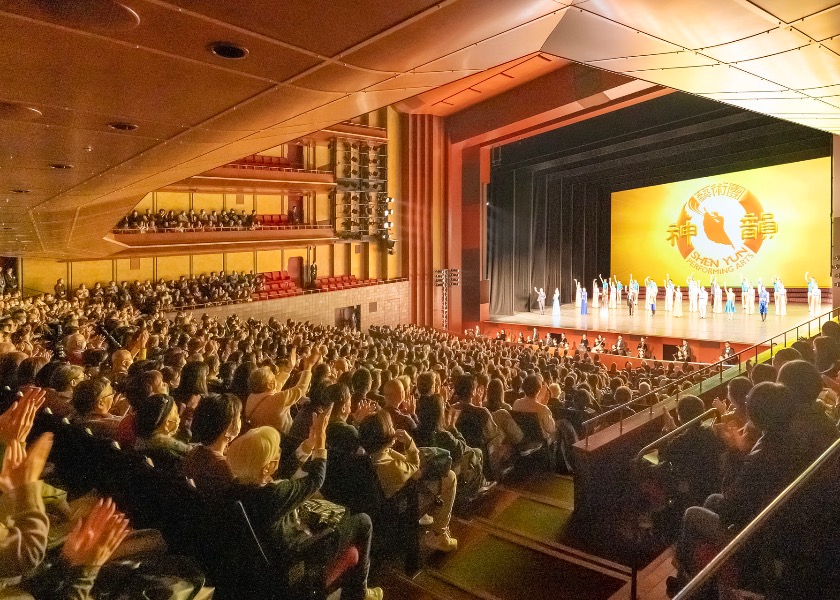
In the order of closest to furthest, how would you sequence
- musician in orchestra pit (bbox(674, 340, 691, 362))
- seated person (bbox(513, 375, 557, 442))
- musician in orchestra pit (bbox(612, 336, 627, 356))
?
seated person (bbox(513, 375, 557, 442)), musician in orchestra pit (bbox(674, 340, 691, 362)), musician in orchestra pit (bbox(612, 336, 627, 356))

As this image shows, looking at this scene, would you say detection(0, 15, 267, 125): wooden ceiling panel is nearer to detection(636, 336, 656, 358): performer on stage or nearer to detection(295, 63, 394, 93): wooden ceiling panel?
detection(295, 63, 394, 93): wooden ceiling panel

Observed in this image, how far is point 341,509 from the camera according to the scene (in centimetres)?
250

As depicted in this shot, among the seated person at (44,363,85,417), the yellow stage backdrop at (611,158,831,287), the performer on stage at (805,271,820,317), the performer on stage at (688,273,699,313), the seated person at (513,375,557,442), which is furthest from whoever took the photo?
the performer on stage at (688,273,699,313)

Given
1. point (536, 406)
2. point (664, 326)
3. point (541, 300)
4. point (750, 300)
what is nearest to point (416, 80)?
point (536, 406)

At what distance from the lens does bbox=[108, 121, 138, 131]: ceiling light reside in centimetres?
257

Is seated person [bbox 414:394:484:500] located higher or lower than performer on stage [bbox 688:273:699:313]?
lower

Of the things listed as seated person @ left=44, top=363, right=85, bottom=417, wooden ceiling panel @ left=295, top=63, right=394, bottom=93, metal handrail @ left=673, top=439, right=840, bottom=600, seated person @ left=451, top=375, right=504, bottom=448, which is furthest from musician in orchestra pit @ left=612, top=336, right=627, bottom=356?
seated person @ left=44, top=363, right=85, bottom=417

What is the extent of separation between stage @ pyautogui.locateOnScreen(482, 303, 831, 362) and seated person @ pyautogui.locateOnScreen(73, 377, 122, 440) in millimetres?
11586

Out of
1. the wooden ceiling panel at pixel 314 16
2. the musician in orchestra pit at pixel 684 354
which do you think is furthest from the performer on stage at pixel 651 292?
the wooden ceiling panel at pixel 314 16

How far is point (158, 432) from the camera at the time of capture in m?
2.53

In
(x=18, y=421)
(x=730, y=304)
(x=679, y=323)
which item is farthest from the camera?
(x=730, y=304)

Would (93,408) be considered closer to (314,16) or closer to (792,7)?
(314,16)

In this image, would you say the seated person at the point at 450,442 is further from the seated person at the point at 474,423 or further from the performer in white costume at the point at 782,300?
the performer in white costume at the point at 782,300

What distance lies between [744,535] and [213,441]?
1922mm
